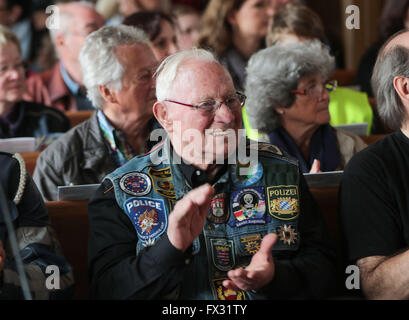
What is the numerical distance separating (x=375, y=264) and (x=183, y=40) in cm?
368

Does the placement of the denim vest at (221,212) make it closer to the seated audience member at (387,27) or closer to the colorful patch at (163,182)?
the colorful patch at (163,182)

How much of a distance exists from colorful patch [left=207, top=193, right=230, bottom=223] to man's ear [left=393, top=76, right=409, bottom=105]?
2.31 ft

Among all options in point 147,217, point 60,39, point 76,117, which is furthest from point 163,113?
point 60,39

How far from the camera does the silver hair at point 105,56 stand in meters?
2.99

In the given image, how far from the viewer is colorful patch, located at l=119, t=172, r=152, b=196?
80.6 inches

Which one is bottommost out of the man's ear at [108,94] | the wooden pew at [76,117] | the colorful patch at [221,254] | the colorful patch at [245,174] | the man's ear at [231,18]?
the wooden pew at [76,117]

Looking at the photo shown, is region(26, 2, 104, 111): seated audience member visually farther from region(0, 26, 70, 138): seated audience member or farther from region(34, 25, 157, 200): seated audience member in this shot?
region(34, 25, 157, 200): seated audience member

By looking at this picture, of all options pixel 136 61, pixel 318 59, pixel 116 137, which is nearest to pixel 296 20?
pixel 318 59

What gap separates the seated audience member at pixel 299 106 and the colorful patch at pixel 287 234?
36.3 inches

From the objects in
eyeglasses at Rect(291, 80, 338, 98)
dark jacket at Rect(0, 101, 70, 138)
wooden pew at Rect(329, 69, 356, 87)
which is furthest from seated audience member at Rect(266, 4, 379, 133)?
wooden pew at Rect(329, 69, 356, 87)

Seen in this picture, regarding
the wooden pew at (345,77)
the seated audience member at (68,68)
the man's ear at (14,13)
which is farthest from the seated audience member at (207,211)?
the man's ear at (14,13)

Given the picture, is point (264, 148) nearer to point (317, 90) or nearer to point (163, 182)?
point (163, 182)

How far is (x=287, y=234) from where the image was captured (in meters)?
2.06

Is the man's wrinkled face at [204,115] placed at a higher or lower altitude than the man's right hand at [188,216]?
higher
